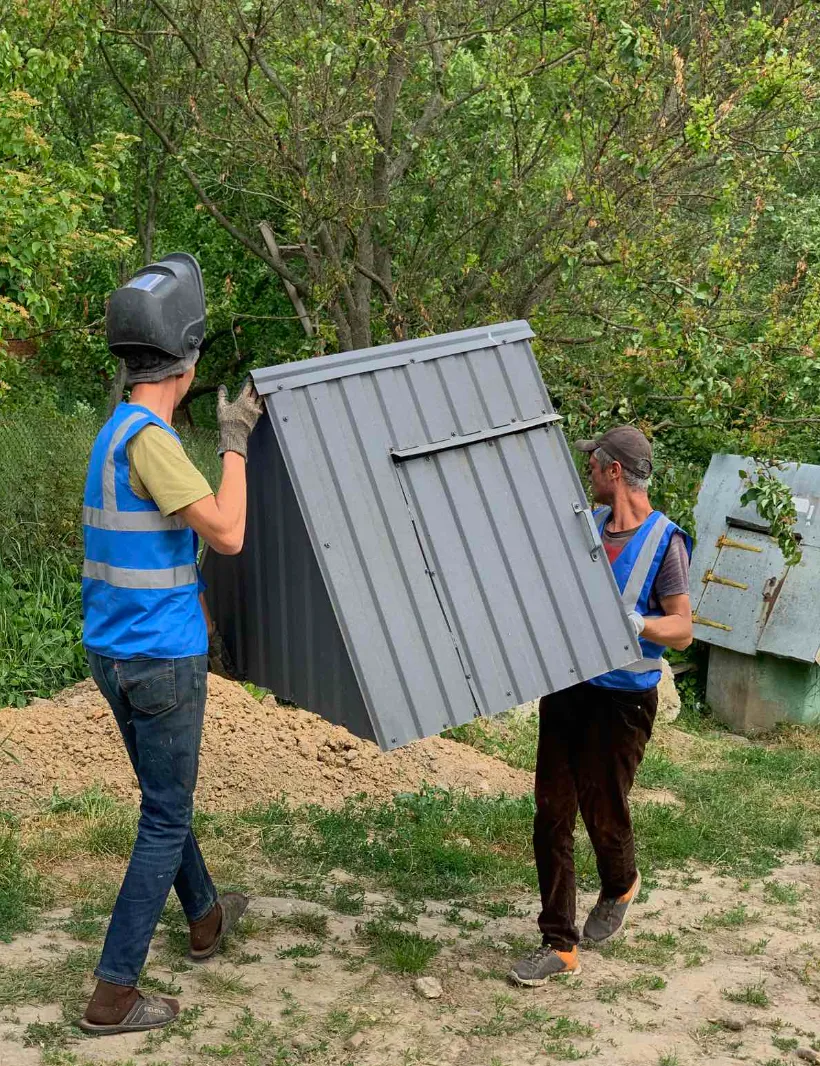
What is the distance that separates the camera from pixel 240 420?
11.7 feet

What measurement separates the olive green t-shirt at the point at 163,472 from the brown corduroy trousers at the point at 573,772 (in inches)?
68.2

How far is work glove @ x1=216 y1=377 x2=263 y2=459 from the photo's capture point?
3559 mm

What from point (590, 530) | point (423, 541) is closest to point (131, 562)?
point (423, 541)

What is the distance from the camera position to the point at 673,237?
8.67 m

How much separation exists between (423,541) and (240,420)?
672mm

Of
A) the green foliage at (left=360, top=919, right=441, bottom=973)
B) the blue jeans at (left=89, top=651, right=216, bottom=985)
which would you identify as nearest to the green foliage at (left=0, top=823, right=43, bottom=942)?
the blue jeans at (left=89, top=651, right=216, bottom=985)

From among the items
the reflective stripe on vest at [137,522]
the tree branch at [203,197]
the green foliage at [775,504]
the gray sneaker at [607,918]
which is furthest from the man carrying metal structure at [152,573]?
the tree branch at [203,197]

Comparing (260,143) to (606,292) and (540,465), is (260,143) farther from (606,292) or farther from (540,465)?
(540,465)

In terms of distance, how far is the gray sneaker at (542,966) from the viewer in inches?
171

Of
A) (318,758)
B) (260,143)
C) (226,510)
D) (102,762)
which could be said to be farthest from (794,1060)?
(260,143)

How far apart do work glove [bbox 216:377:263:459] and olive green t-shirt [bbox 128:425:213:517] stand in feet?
0.47

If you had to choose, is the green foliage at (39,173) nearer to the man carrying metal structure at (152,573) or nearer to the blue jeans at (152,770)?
the man carrying metal structure at (152,573)

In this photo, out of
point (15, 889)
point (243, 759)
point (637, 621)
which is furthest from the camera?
point (243, 759)

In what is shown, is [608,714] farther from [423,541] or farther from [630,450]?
[423,541]
